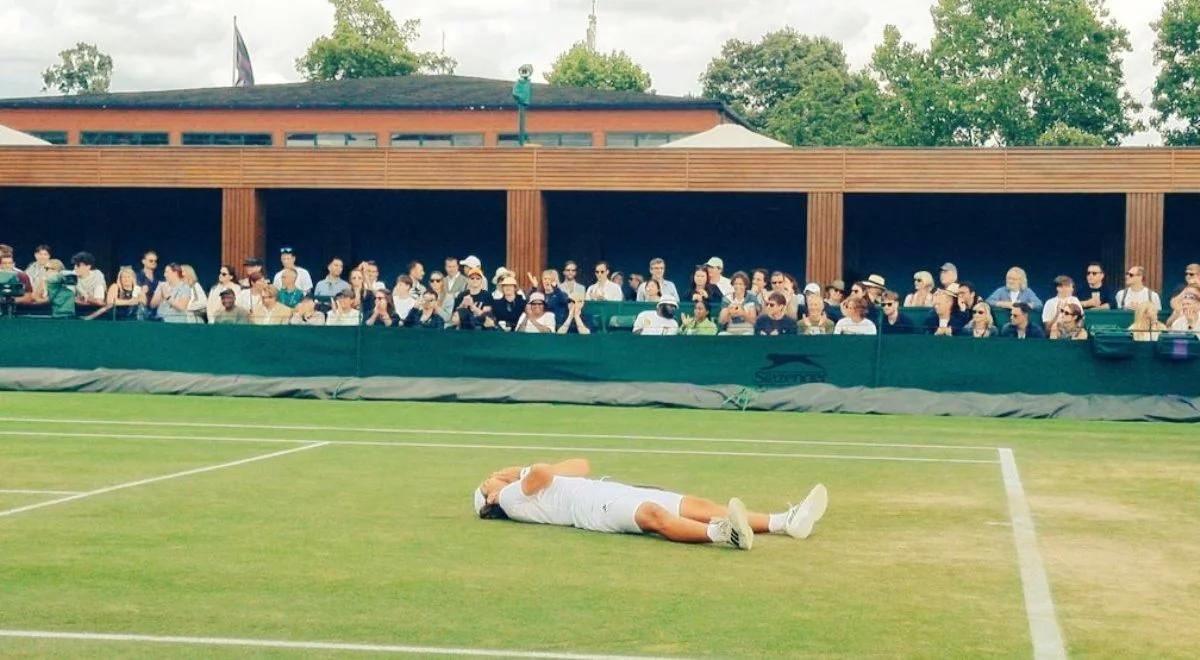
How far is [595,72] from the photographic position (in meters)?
100

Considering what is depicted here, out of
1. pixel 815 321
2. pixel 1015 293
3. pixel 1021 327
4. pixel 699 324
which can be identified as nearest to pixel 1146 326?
pixel 1021 327

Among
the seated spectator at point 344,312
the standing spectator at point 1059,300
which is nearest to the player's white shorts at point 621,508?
the standing spectator at point 1059,300

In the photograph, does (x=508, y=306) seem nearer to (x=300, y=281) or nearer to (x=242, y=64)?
(x=300, y=281)

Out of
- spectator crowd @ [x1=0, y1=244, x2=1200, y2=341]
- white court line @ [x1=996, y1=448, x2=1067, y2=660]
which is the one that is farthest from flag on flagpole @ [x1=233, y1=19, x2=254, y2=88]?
white court line @ [x1=996, y1=448, x2=1067, y2=660]

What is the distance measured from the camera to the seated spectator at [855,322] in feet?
67.7

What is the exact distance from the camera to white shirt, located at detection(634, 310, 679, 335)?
21297 mm

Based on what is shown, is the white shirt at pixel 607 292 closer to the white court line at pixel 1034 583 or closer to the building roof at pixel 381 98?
the white court line at pixel 1034 583

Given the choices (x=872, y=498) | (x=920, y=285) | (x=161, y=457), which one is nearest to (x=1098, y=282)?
(x=920, y=285)

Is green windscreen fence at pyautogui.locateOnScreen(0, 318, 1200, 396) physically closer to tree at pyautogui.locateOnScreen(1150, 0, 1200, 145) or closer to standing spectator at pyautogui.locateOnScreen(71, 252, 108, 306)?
standing spectator at pyautogui.locateOnScreen(71, 252, 108, 306)

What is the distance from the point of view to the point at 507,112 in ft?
172

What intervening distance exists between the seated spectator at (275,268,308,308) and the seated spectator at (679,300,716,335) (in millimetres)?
5951

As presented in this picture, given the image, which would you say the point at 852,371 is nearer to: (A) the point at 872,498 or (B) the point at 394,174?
(A) the point at 872,498

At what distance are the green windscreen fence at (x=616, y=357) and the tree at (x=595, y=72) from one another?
7819 cm

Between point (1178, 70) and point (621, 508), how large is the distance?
7431 cm
